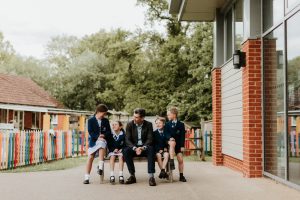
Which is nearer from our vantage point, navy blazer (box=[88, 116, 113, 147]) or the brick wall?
navy blazer (box=[88, 116, 113, 147])

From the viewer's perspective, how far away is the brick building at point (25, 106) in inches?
1132

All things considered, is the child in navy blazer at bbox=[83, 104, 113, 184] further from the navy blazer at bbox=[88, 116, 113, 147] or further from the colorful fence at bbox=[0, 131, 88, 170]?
the colorful fence at bbox=[0, 131, 88, 170]

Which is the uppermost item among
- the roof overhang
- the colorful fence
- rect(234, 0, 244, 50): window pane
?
the roof overhang

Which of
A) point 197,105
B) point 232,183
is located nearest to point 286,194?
point 232,183

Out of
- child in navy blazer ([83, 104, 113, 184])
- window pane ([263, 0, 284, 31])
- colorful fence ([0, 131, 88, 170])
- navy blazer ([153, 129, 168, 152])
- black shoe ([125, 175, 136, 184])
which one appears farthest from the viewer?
colorful fence ([0, 131, 88, 170])

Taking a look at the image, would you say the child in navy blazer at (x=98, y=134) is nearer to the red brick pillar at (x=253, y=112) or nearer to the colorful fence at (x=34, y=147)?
the red brick pillar at (x=253, y=112)

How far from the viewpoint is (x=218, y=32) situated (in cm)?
1296

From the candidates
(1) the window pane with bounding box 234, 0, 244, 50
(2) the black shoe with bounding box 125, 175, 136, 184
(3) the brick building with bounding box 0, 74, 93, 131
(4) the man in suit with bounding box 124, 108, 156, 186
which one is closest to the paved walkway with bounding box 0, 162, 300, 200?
(2) the black shoe with bounding box 125, 175, 136, 184

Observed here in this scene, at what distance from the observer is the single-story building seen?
7.54 meters

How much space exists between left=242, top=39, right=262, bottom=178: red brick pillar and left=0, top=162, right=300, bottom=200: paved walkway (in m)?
0.36

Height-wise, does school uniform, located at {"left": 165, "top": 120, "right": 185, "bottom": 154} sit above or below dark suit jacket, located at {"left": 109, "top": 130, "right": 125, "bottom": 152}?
above

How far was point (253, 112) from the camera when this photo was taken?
9.24 m

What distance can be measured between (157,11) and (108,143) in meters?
20.1

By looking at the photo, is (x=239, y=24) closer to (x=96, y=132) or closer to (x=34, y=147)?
(x=96, y=132)
